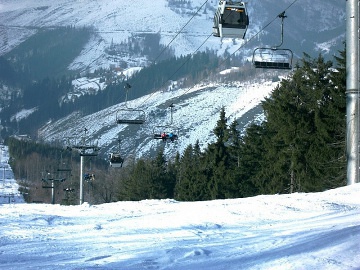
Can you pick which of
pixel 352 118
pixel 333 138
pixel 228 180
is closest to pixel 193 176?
pixel 228 180

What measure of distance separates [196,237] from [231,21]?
8.30m

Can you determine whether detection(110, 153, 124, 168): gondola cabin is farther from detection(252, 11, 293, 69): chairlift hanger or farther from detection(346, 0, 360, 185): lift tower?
detection(346, 0, 360, 185): lift tower

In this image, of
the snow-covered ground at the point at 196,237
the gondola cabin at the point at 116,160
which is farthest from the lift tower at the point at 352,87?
the gondola cabin at the point at 116,160

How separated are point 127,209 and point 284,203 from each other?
381 centimetres

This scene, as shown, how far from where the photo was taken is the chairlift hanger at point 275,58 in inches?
663

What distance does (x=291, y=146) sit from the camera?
3469cm

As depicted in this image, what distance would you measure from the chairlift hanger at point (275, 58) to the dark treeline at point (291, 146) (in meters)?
11.0

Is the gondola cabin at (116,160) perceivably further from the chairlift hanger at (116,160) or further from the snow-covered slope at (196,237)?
the snow-covered slope at (196,237)

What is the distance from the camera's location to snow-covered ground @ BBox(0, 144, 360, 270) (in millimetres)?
7398

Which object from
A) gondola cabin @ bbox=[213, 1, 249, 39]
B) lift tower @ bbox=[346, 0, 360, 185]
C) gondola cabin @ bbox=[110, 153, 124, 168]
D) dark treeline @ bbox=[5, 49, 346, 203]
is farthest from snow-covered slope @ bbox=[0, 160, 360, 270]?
gondola cabin @ bbox=[110, 153, 124, 168]

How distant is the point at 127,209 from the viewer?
14.2 m

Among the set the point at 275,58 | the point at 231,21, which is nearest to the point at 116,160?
the point at 275,58

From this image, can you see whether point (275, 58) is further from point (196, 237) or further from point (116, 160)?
point (116, 160)

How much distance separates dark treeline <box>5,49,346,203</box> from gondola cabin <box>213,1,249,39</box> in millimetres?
13143
